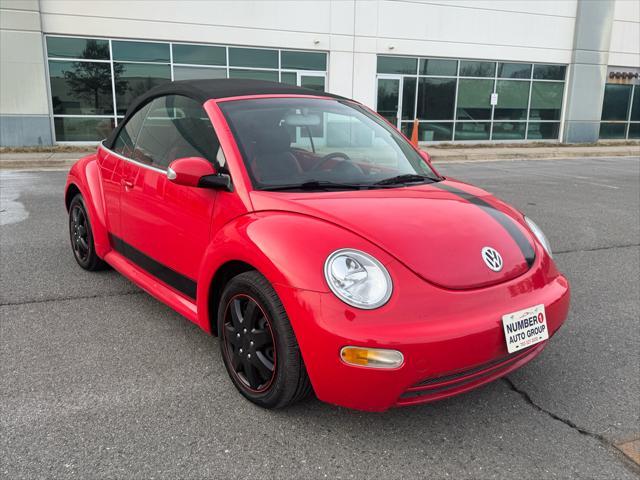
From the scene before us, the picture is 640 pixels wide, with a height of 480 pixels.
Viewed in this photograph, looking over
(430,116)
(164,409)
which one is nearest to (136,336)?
(164,409)

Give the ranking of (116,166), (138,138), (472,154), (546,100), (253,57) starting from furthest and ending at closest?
(546,100), (472,154), (253,57), (116,166), (138,138)

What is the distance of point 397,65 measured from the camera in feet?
61.5

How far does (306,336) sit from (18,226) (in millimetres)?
5380

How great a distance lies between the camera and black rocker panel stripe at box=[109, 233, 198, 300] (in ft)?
10.5

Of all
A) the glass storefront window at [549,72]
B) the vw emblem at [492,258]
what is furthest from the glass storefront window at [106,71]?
the vw emblem at [492,258]

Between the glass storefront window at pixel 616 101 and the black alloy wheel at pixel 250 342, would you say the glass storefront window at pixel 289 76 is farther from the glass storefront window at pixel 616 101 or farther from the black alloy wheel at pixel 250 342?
the black alloy wheel at pixel 250 342

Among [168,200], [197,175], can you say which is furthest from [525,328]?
[168,200]

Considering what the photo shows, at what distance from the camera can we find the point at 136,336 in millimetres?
3520

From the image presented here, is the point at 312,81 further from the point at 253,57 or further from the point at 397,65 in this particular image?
the point at 397,65

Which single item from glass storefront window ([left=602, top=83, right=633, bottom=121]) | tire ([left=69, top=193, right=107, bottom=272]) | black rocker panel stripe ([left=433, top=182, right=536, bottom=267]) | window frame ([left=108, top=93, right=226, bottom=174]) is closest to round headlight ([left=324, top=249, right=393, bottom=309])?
black rocker panel stripe ([left=433, top=182, right=536, bottom=267])

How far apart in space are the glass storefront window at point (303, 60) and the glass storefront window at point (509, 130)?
7.44m

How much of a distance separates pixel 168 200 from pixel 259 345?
3.75 ft

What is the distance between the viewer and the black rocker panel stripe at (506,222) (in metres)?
2.81

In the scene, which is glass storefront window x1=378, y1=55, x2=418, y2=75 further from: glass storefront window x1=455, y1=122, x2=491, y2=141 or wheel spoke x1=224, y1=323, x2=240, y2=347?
wheel spoke x1=224, y1=323, x2=240, y2=347
